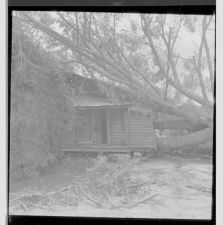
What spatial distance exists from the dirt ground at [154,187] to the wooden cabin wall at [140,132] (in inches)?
6.0

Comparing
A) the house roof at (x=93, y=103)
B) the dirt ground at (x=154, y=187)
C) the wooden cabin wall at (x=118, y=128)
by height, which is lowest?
the dirt ground at (x=154, y=187)

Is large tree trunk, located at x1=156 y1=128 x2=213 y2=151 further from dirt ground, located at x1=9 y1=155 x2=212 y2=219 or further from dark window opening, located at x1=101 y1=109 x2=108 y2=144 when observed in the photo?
dark window opening, located at x1=101 y1=109 x2=108 y2=144

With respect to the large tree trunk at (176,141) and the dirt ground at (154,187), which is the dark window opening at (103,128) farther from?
the large tree trunk at (176,141)

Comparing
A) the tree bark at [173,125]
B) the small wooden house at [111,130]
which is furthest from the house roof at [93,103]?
the tree bark at [173,125]

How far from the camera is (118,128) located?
3.26 metres

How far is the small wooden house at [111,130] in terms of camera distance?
326cm

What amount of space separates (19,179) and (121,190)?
94cm

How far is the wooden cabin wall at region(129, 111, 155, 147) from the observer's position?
10.7 feet

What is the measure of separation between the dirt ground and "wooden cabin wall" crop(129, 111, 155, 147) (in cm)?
15

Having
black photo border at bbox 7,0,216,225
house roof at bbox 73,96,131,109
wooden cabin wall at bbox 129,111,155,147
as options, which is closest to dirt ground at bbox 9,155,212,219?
black photo border at bbox 7,0,216,225

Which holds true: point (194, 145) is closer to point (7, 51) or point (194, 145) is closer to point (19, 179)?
point (19, 179)

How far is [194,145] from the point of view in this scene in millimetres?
3221

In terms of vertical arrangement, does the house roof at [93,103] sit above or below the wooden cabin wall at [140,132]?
above

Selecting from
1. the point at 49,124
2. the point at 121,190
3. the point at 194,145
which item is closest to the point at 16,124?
the point at 49,124
